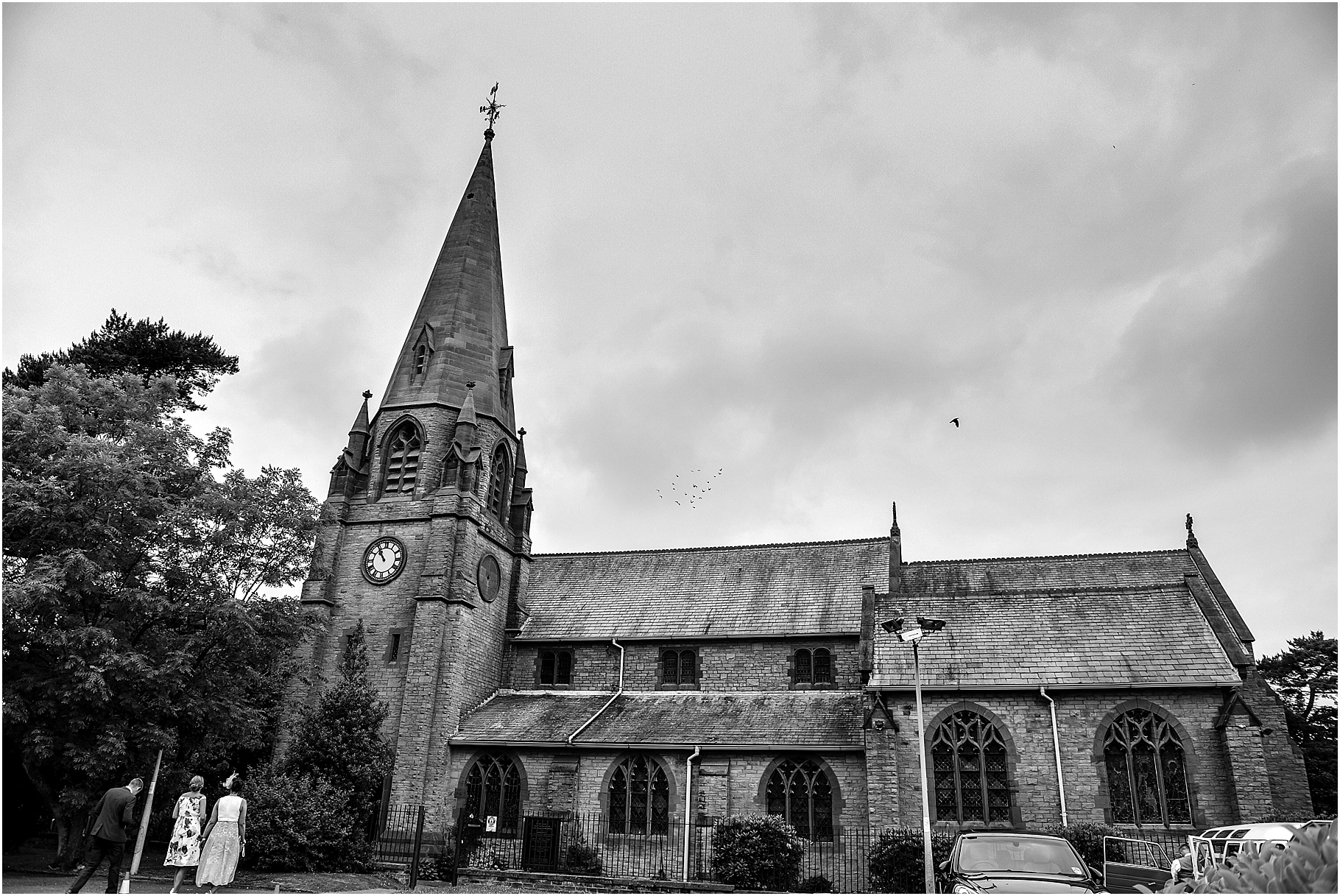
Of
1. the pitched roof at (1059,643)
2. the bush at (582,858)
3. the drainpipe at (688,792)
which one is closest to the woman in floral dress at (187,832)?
the bush at (582,858)

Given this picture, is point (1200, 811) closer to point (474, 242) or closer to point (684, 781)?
point (684, 781)

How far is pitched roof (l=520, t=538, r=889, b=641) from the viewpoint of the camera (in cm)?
3034

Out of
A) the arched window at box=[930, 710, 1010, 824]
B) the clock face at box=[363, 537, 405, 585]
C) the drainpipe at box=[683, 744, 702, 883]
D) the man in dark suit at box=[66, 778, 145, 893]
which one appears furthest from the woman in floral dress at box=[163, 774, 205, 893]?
the arched window at box=[930, 710, 1010, 824]

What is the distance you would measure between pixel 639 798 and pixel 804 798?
4850mm

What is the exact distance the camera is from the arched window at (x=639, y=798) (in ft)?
81.1

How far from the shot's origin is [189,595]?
20.1 meters

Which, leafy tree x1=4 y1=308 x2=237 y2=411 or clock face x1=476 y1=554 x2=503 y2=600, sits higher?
leafy tree x1=4 y1=308 x2=237 y2=411

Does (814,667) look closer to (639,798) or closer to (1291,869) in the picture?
(639,798)

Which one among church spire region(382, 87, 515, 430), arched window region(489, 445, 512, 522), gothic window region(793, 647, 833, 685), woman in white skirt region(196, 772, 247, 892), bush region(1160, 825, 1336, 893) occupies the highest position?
church spire region(382, 87, 515, 430)

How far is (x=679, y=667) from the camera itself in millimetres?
30250

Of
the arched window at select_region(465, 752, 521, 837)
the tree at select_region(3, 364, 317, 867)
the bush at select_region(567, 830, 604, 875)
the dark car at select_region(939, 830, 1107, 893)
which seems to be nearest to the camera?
the dark car at select_region(939, 830, 1107, 893)

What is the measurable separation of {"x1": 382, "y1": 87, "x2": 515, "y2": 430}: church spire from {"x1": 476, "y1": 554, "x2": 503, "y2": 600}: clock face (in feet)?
18.9

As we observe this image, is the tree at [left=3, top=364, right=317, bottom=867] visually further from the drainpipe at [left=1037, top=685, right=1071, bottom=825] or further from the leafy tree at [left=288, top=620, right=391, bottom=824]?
the drainpipe at [left=1037, top=685, right=1071, bottom=825]

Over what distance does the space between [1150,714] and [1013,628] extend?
13.5ft
